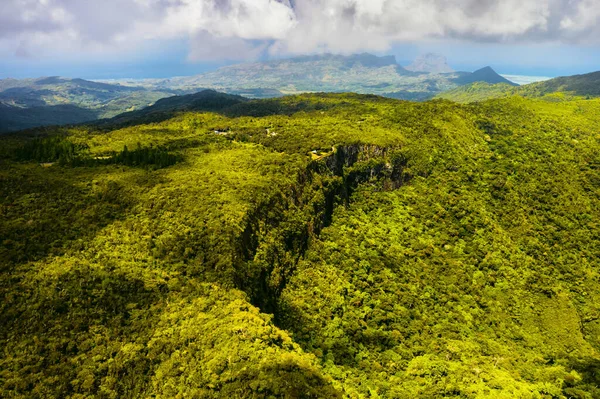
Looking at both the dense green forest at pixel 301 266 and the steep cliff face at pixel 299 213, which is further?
the steep cliff face at pixel 299 213

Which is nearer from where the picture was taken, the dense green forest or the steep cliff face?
the dense green forest

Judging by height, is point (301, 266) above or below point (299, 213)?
below

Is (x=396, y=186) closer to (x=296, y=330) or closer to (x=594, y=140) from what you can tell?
(x=296, y=330)

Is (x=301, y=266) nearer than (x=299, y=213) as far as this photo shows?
Yes
